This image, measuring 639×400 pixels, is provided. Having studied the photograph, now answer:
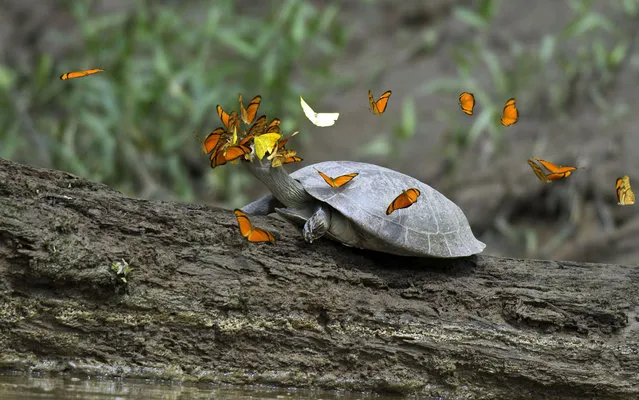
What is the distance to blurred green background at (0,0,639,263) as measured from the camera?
800cm

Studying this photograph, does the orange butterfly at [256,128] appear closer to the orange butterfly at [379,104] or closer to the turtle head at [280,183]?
the turtle head at [280,183]

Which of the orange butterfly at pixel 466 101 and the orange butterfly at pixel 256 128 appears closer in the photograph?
the orange butterfly at pixel 256 128

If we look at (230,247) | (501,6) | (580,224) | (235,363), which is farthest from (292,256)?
(501,6)

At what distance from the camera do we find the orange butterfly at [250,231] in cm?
346

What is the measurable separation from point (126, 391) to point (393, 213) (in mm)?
1394

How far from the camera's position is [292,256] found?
11.7 ft

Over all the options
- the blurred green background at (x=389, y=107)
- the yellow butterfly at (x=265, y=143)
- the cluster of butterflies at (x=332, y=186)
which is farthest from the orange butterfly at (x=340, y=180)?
the blurred green background at (x=389, y=107)

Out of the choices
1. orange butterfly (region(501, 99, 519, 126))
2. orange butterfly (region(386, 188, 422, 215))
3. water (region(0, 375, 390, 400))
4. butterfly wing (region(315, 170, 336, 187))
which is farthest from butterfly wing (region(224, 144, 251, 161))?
orange butterfly (region(501, 99, 519, 126))

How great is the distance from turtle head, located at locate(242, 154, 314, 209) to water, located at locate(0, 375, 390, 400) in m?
0.87

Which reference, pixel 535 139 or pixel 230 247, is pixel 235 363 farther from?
pixel 535 139

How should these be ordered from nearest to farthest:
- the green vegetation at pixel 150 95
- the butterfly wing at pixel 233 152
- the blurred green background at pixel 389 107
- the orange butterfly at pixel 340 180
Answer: the butterfly wing at pixel 233 152, the orange butterfly at pixel 340 180, the blurred green background at pixel 389 107, the green vegetation at pixel 150 95

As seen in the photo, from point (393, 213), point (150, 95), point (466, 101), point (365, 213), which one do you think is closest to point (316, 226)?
point (365, 213)

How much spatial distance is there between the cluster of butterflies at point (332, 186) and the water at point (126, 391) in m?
0.66

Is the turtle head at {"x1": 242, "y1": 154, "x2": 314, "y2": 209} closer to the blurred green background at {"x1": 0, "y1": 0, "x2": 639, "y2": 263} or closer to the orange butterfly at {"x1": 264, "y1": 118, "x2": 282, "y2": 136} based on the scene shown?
the orange butterfly at {"x1": 264, "y1": 118, "x2": 282, "y2": 136}
